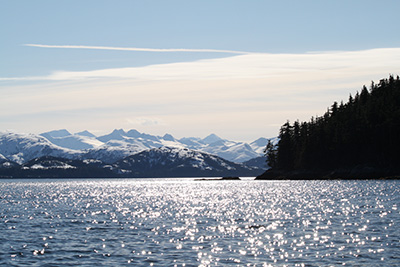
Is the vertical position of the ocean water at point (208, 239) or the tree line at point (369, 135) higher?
the tree line at point (369, 135)

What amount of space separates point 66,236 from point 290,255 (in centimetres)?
2458

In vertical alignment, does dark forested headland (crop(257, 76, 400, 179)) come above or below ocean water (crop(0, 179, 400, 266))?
above

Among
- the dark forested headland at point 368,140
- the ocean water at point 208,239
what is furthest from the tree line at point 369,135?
the ocean water at point 208,239

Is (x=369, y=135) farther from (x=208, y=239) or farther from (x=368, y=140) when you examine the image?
(x=208, y=239)

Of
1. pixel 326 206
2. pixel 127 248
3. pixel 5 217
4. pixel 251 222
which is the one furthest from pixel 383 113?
pixel 127 248

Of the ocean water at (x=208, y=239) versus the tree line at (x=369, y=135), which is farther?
the tree line at (x=369, y=135)

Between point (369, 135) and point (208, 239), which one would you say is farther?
point (369, 135)

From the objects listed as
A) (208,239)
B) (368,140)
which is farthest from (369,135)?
(208,239)

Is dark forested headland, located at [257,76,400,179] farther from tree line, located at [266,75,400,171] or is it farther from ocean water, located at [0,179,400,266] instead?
ocean water, located at [0,179,400,266]

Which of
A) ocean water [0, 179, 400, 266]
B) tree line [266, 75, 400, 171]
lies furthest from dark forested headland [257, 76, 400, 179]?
ocean water [0, 179, 400, 266]

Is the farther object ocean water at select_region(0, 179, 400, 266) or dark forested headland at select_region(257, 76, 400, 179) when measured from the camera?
dark forested headland at select_region(257, 76, 400, 179)

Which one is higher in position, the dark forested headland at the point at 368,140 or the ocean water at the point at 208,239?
the dark forested headland at the point at 368,140

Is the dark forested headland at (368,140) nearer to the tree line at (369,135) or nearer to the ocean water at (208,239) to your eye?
the tree line at (369,135)

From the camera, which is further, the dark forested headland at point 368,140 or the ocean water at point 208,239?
the dark forested headland at point 368,140
